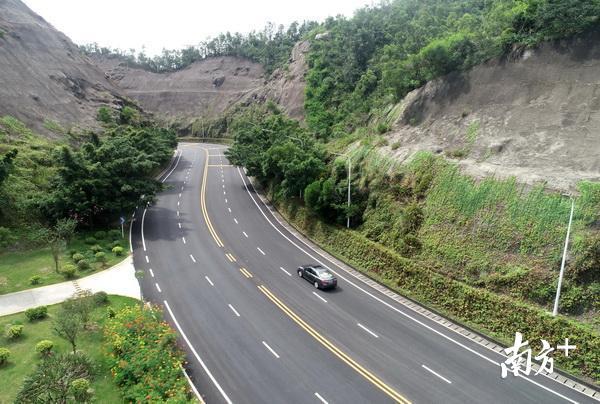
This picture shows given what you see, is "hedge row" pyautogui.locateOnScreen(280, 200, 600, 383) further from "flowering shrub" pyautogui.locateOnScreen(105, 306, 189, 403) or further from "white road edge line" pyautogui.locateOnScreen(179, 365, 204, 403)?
"flowering shrub" pyautogui.locateOnScreen(105, 306, 189, 403)

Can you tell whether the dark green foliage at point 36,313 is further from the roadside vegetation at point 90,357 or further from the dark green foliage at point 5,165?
the dark green foliage at point 5,165

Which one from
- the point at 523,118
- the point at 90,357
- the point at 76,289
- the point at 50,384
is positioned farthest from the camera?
the point at 523,118

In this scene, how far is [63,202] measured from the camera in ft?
107

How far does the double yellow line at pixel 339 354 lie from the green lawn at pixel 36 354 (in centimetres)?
941

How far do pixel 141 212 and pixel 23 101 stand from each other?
29504 millimetres

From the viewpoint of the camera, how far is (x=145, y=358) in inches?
665

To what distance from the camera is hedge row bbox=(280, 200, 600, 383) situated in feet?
58.1

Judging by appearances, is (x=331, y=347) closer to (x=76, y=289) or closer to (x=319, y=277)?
(x=319, y=277)

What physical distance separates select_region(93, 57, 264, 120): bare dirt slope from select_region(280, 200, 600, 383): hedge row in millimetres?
81377

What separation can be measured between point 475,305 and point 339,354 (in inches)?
335

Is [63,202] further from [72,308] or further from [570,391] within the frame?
[570,391]

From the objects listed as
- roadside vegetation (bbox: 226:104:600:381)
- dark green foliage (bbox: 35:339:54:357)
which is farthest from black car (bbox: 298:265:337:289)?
dark green foliage (bbox: 35:339:54:357)

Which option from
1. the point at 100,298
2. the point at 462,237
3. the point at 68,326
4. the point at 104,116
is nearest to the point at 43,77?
the point at 104,116

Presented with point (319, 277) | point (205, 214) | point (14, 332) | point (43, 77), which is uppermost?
point (43, 77)
